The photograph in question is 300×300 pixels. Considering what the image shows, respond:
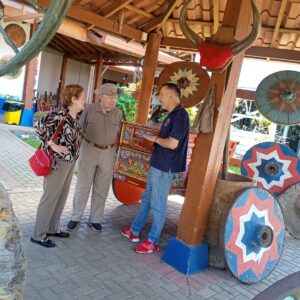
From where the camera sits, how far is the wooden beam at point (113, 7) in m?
5.35

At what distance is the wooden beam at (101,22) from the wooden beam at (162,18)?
0.50 feet

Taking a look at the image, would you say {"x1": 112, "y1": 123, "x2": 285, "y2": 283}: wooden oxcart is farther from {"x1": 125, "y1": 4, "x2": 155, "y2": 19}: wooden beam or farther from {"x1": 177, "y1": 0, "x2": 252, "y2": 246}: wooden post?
{"x1": 125, "y1": 4, "x2": 155, "y2": 19}: wooden beam

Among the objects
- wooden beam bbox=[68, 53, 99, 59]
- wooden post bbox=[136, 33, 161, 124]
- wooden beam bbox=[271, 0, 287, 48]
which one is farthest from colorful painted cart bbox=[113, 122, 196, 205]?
wooden beam bbox=[68, 53, 99, 59]

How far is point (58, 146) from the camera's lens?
3.50m

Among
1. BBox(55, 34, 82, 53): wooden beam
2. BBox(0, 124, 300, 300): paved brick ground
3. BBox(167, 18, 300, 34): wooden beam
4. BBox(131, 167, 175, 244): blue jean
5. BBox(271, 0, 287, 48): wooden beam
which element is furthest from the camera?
BBox(55, 34, 82, 53): wooden beam

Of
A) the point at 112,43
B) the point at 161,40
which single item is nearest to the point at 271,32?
the point at 161,40

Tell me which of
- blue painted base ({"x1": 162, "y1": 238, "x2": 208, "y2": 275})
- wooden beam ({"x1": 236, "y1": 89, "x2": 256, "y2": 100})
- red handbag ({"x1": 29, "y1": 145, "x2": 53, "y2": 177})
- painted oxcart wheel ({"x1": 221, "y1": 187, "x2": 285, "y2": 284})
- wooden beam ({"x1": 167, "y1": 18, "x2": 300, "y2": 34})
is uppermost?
wooden beam ({"x1": 167, "y1": 18, "x2": 300, "y2": 34})

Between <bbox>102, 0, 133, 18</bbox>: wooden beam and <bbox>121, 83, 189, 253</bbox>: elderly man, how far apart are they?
2.27 m

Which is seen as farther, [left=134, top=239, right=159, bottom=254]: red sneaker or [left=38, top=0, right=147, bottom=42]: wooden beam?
[left=38, top=0, right=147, bottom=42]: wooden beam

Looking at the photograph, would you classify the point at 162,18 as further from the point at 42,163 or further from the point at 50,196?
the point at 50,196

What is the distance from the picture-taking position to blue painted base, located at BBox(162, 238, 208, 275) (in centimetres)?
360

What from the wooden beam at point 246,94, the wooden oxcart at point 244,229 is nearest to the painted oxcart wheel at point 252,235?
the wooden oxcart at point 244,229

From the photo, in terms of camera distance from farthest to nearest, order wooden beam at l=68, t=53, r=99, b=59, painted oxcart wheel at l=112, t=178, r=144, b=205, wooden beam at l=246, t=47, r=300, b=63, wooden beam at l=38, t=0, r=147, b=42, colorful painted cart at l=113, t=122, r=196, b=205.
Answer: wooden beam at l=68, t=53, r=99, b=59 < wooden beam at l=246, t=47, r=300, b=63 < painted oxcart wheel at l=112, t=178, r=144, b=205 < wooden beam at l=38, t=0, r=147, b=42 < colorful painted cart at l=113, t=122, r=196, b=205

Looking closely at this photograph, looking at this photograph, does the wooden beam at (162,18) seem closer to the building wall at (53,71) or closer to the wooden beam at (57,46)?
the wooden beam at (57,46)
